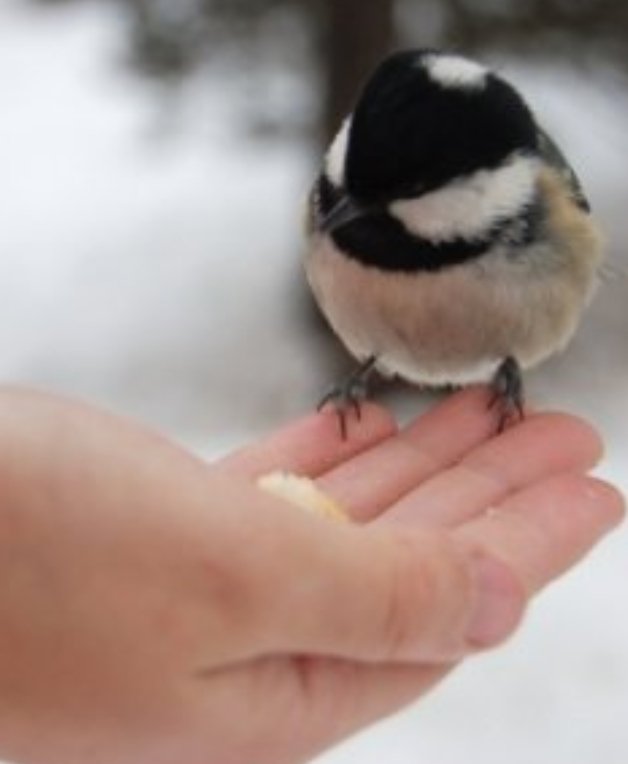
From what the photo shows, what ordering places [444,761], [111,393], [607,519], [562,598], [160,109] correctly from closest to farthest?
1. [607,519]
2. [444,761]
3. [562,598]
4. [111,393]
5. [160,109]

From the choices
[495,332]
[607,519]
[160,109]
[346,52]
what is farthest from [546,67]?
[607,519]

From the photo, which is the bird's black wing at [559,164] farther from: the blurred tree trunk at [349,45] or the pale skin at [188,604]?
the blurred tree trunk at [349,45]

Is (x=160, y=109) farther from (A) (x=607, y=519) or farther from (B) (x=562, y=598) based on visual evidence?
(A) (x=607, y=519)

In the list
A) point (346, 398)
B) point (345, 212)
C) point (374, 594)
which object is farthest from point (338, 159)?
point (374, 594)

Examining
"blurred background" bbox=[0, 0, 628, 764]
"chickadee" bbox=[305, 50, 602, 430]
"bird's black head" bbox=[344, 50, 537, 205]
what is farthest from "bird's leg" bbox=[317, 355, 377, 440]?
"blurred background" bbox=[0, 0, 628, 764]

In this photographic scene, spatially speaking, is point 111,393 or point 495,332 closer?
point 495,332

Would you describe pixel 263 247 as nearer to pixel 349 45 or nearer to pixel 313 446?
pixel 349 45

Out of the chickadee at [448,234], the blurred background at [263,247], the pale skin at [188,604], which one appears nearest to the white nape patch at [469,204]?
the chickadee at [448,234]
